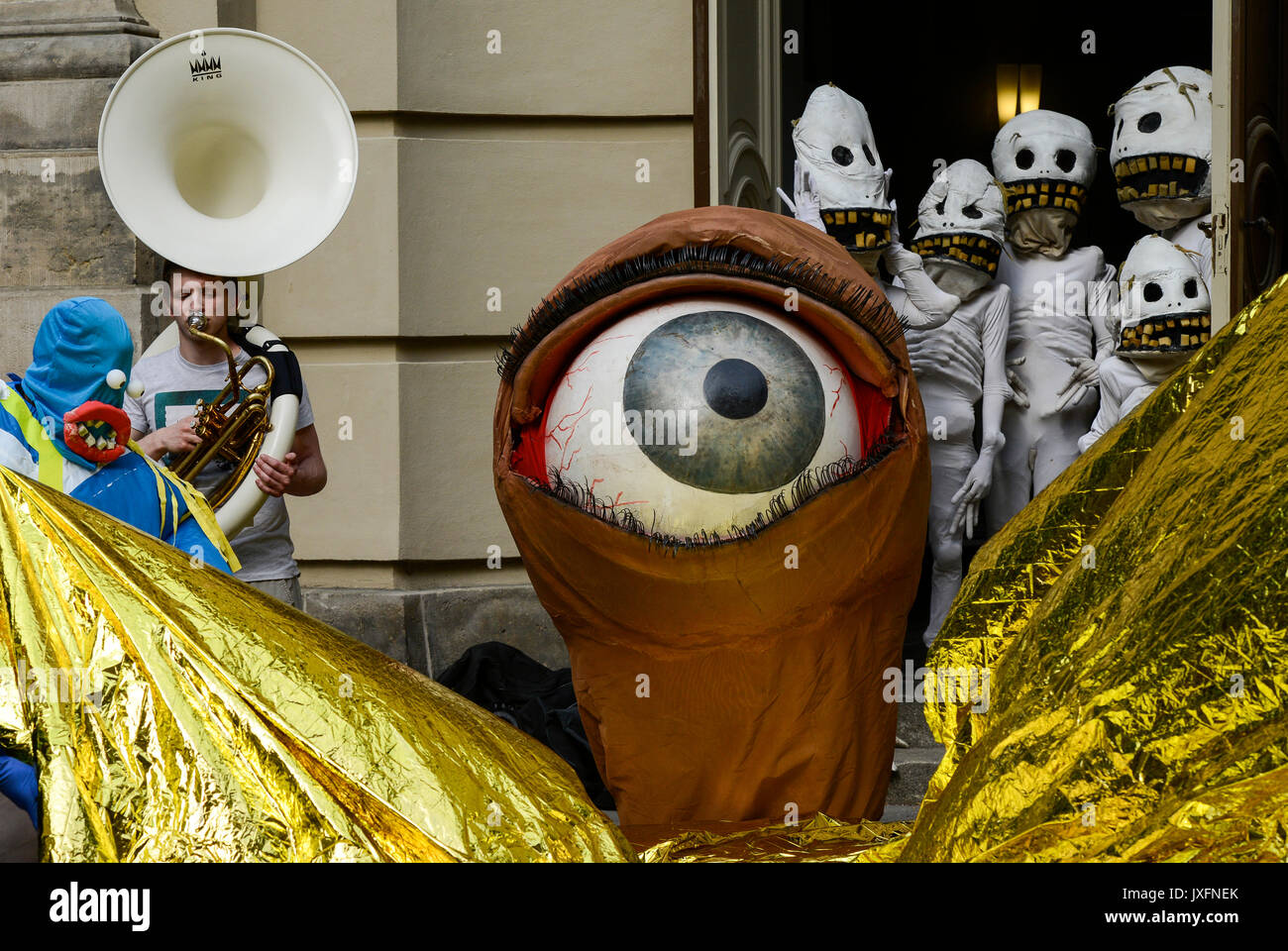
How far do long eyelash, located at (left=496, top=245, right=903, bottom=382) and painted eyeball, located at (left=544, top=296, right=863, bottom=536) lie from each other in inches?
2.4

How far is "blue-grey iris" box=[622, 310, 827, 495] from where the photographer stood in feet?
7.91

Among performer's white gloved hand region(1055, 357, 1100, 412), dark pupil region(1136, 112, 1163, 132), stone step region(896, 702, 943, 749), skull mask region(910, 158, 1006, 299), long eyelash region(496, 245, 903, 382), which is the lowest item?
stone step region(896, 702, 943, 749)

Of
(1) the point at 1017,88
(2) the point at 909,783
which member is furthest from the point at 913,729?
(1) the point at 1017,88

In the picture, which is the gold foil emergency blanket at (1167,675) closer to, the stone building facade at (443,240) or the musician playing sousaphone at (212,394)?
the musician playing sousaphone at (212,394)

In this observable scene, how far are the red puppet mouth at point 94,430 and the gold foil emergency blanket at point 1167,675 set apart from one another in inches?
54.6

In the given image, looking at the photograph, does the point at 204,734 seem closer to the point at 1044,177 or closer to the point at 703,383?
the point at 703,383

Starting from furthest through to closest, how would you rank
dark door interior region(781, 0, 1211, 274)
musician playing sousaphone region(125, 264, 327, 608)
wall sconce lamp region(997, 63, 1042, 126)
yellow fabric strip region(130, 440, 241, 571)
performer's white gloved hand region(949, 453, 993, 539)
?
dark door interior region(781, 0, 1211, 274) < wall sconce lamp region(997, 63, 1042, 126) < performer's white gloved hand region(949, 453, 993, 539) < musician playing sousaphone region(125, 264, 327, 608) < yellow fabric strip region(130, 440, 241, 571)

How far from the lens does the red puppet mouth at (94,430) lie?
255 cm

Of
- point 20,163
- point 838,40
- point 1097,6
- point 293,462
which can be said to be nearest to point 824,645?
point 293,462

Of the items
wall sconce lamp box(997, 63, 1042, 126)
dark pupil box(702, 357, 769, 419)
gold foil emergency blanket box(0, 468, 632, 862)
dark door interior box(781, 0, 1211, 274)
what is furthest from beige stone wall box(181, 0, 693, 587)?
gold foil emergency blanket box(0, 468, 632, 862)

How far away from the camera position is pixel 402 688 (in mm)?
2193

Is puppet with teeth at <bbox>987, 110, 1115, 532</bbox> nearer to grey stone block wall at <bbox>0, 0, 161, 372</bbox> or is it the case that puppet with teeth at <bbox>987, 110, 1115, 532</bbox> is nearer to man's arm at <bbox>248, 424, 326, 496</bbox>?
man's arm at <bbox>248, 424, 326, 496</bbox>
